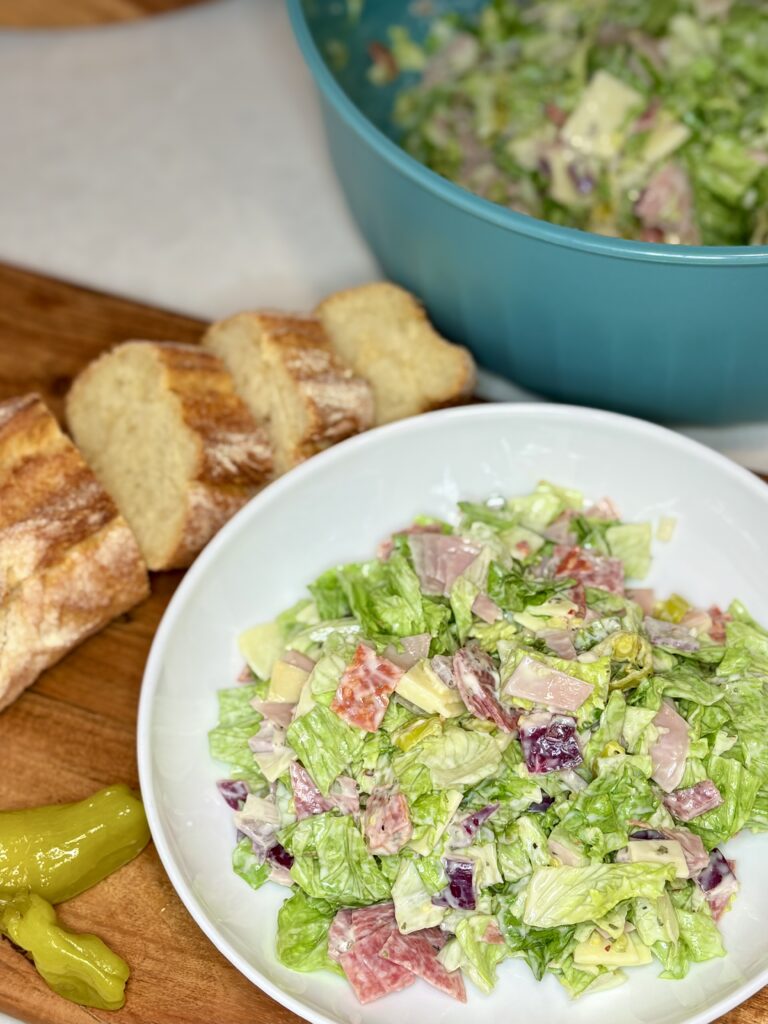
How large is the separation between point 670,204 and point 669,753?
4.89 feet

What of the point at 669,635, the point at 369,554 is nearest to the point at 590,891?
the point at 669,635

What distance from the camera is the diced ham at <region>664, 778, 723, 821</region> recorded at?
2502mm

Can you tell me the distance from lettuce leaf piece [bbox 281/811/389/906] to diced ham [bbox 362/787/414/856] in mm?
41

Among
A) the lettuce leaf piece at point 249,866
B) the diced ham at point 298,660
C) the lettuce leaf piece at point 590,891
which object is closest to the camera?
the lettuce leaf piece at point 590,891

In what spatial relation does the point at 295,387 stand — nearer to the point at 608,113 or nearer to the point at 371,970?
the point at 608,113

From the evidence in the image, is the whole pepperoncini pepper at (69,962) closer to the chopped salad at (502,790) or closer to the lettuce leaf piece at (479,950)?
the chopped salad at (502,790)

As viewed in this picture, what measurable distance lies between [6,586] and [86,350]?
95cm

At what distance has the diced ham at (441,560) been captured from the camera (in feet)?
9.25

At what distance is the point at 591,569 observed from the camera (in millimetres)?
2863

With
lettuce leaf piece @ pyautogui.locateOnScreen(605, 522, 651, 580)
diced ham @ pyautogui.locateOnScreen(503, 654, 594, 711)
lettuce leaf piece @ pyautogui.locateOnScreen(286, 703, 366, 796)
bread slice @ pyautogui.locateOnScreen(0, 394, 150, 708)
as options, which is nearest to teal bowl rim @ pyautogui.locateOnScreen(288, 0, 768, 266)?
lettuce leaf piece @ pyautogui.locateOnScreen(605, 522, 651, 580)

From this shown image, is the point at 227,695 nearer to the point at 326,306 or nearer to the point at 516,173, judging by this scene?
the point at 326,306

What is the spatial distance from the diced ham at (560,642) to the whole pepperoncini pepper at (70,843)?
0.95 m

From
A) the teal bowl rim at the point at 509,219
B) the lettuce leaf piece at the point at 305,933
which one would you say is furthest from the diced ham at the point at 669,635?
the lettuce leaf piece at the point at 305,933

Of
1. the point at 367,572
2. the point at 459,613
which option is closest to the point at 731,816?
the point at 459,613
